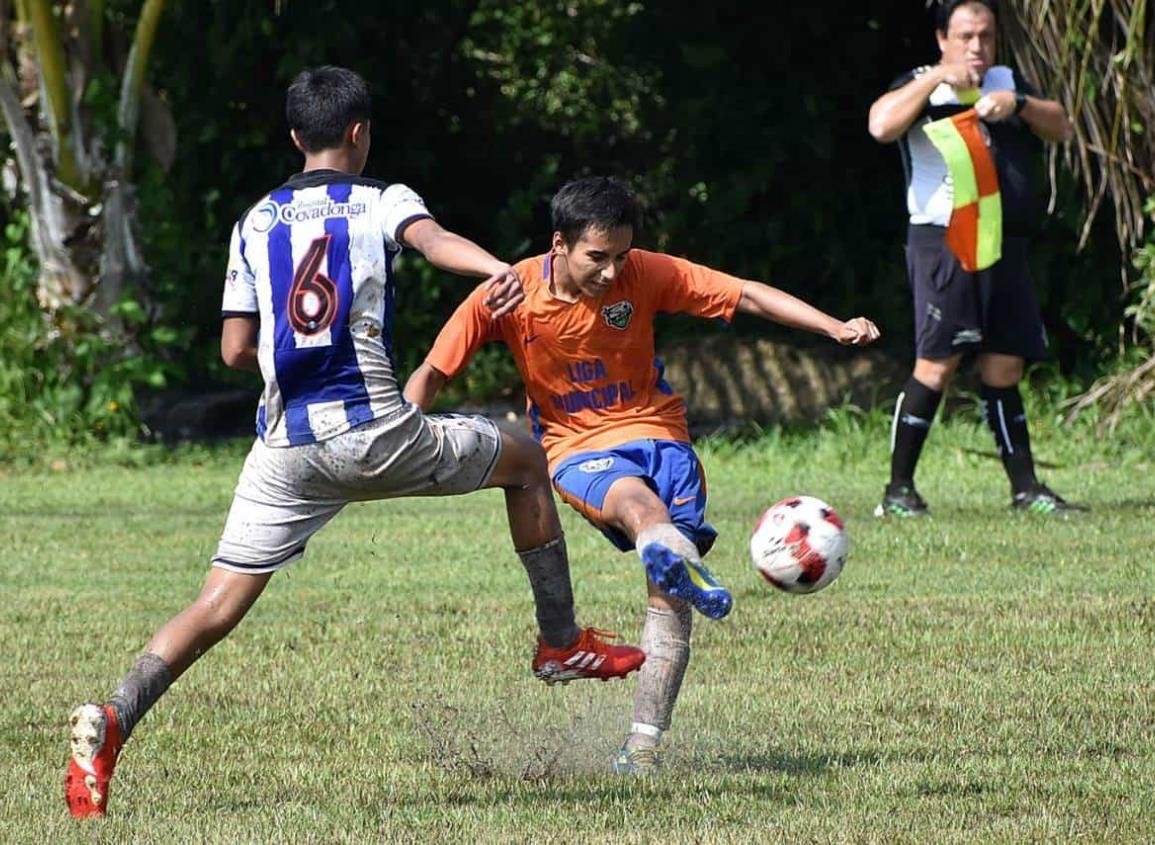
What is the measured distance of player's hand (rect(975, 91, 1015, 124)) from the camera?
29.1 feet

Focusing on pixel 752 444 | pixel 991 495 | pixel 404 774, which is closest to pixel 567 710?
pixel 404 774

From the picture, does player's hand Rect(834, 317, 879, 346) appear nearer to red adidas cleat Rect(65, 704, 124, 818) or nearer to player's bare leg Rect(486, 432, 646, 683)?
player's bare leg Rect(486, 432, 646, 683)

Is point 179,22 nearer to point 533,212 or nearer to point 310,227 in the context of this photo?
point 533,212

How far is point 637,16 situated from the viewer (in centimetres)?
1547

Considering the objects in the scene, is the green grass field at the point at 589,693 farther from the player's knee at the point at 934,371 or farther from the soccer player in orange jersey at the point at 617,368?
the player's knee at the point at 934,371

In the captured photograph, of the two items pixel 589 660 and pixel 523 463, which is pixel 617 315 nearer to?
pixel 523 463

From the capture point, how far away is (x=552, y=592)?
5289mm

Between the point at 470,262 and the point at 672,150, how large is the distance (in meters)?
12.8

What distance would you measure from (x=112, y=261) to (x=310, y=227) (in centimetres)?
908

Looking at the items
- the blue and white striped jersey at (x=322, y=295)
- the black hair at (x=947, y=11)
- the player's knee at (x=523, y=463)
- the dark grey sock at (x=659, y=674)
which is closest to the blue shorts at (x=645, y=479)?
the player's knee at (x=523, y=463)

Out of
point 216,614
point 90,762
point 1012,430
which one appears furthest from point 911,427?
point 90,762

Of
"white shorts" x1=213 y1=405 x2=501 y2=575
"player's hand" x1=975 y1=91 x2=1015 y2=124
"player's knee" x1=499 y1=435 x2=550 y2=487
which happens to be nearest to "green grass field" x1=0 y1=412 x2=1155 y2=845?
"white shorts" x1=213 y1=405 x2=501 y2=575

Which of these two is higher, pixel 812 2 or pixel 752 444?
pixel 812 2

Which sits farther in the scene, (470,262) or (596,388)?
(596,388)
